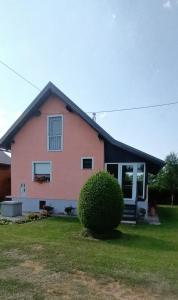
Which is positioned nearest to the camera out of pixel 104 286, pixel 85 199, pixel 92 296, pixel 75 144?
pixel 92 296

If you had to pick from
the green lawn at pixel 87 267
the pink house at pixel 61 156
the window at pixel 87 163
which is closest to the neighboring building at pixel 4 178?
the pink house at pixel 61 156

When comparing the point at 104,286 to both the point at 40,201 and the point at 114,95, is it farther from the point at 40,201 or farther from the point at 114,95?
the point at 114,95

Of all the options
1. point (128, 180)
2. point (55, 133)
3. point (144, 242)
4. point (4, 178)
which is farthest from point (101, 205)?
point (4, 178)

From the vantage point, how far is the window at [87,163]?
16.7m

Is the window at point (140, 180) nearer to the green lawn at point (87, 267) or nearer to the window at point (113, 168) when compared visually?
the window at point (113, 168)

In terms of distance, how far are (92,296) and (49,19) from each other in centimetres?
1114

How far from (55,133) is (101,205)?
7.62 m

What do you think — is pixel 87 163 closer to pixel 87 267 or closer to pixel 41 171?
pixel 41 171

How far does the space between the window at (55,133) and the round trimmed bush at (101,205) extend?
21.3 feet

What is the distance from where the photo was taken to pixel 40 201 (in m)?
17.5

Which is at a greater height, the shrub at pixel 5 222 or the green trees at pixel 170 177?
the green trees at pixel 170 177

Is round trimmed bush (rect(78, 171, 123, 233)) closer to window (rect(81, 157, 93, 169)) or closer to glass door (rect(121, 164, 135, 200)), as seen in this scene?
glass door (rect(121, 164, 135, 200))

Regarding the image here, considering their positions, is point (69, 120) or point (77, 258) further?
point (69, 120)

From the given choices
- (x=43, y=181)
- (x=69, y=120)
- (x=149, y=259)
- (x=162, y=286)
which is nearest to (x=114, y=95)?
(x=69, y=120)
